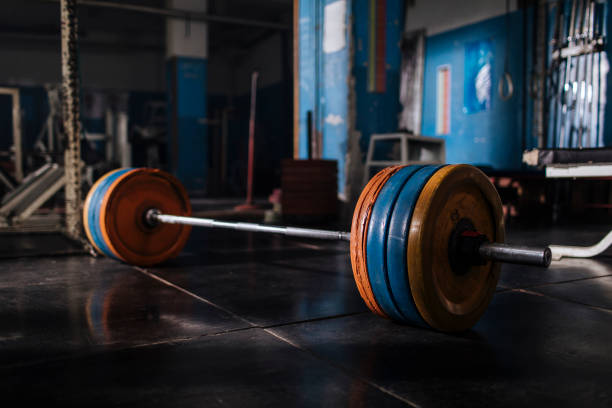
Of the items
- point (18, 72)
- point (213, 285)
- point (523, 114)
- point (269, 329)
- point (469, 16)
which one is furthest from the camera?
point (18, 72)

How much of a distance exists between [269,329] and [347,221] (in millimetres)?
3515

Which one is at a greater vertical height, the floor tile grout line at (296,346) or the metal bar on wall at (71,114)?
the metal bar on wall at (71,114)

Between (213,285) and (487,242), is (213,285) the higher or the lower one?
the lower one

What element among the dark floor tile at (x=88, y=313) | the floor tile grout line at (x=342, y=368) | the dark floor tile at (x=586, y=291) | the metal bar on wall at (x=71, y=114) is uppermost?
the metal bar on wall at (x=71, y=114)

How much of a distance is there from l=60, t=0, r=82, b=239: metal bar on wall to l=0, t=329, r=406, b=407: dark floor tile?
210 cm

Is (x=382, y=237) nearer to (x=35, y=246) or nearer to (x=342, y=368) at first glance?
(x=342, y=368)

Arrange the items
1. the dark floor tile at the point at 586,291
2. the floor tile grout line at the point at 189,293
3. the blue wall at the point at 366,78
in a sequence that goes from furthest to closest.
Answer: the blue wall at the point at 366,78, the dark floor tile at the point at 586,291, the floor tile grout line at the point at 189,293

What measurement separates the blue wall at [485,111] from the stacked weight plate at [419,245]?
570 centimetres

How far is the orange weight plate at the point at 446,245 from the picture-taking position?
1.39 metres

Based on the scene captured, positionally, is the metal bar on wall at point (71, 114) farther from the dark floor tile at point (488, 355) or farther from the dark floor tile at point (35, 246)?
the dark floor tile at point (488, 355)

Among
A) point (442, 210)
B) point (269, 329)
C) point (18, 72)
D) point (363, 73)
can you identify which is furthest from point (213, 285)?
point (18, 72)

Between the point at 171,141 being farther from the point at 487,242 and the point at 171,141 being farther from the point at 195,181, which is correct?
the point at 487,242

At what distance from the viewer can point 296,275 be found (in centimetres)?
249

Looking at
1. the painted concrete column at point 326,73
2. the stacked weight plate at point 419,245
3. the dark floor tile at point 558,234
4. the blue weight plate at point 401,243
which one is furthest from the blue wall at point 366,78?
the blue weight plate at point 401,243
